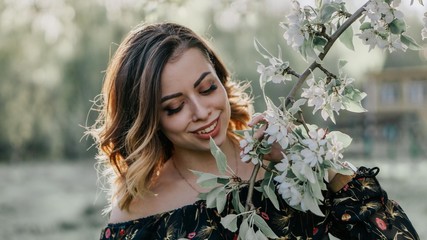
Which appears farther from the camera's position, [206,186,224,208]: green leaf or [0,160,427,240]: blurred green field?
[0,160,427,240]: blurred green field

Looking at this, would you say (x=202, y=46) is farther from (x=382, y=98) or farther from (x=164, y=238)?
(x=382, y=98)

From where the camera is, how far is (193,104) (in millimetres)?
1783

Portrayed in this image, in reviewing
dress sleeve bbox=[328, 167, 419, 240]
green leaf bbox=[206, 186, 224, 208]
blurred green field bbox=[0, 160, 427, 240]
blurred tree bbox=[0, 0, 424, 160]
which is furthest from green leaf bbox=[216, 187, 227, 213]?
blurred green field bbox=[0, 160, 427, 240]

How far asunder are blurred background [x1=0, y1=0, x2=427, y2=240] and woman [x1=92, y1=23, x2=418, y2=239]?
836mm

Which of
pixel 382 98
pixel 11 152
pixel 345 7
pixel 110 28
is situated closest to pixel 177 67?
pixel 345 7

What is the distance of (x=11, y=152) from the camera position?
1955 centimetres

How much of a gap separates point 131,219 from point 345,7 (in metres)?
0.94

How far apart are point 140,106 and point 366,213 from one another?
0.60 meters

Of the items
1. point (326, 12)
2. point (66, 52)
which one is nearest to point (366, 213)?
point (326, 12)

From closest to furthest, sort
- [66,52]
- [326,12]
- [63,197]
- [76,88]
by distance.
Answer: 1. [326,12]
2. [66,52]
3. [63,197]
4. [76,88]

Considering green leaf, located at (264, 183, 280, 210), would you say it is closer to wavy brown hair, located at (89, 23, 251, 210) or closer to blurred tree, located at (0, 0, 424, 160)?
wavy brown hair, located at (89, 23, 251, 210)

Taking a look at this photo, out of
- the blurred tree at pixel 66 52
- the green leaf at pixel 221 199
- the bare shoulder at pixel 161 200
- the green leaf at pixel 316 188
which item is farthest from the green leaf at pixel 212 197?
the blurred tree at pixel 66 52

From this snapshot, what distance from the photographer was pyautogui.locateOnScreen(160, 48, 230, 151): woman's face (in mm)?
1787

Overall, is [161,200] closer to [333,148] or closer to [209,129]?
[209,129]
